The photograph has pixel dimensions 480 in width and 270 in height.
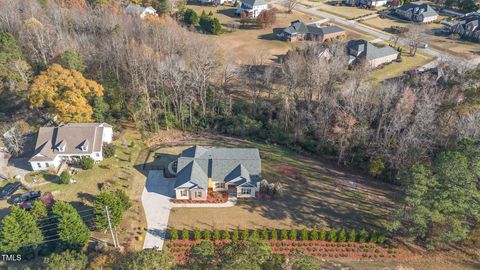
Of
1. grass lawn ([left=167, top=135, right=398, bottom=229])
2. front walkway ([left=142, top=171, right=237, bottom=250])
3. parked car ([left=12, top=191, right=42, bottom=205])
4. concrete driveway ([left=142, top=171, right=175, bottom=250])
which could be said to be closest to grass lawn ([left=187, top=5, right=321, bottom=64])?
grass lawn ([left=167, top=135, right=398, bottom=229])

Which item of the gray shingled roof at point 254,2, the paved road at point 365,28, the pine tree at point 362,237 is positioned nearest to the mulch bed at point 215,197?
the pine tree at point 362,237

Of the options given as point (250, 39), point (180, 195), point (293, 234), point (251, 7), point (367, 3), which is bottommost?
point (293, 234)

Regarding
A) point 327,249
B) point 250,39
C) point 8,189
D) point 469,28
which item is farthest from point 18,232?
point 469,28

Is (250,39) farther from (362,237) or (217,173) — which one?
(362,237)

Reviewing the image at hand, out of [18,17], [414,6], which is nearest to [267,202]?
[18,17]

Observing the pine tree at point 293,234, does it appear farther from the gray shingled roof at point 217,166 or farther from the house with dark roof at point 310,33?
the house with dark roof at point 310,33

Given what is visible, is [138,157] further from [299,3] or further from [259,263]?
[299,3]
